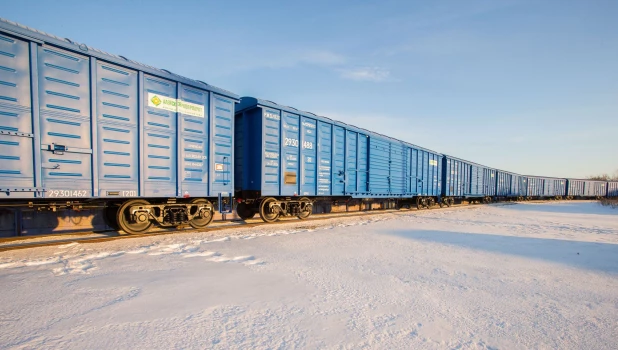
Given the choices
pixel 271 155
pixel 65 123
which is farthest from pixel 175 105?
pixel 271 155

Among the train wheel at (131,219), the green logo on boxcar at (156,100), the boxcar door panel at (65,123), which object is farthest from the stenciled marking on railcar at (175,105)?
the train wheel at (131,219)

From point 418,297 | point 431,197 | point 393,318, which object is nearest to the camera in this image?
point 393,318

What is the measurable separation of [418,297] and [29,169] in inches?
271

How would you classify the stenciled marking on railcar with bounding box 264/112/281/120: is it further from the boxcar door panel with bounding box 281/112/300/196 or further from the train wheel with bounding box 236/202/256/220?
the train wheel with bounding box 236/202/256/220

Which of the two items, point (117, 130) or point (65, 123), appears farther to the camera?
point (117, 130)

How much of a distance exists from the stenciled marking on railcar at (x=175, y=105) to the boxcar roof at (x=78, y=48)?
0.51 meters

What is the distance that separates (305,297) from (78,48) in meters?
6.51

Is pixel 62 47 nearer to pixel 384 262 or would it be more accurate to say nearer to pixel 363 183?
pixel 384 262

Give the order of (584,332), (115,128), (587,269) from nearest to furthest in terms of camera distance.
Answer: (584,332) → (587,269) → (115,128)

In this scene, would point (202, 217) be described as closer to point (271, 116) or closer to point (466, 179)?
point (271, 116)

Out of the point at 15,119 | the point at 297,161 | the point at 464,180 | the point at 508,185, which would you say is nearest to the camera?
the point at 15,119

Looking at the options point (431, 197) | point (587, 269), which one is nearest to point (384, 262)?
point (587, 269)

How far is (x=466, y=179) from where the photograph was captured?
2369 centimetres

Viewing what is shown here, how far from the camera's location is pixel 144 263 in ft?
14.8
